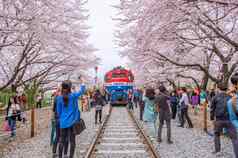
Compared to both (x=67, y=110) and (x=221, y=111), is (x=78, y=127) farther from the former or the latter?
(x=221, y=111)

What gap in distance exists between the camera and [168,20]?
1005 centimetres

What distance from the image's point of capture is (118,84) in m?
A: 36.0

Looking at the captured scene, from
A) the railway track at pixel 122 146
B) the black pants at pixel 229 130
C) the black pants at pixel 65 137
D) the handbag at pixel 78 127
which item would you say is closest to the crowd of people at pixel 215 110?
the black pants at pixel 229 130

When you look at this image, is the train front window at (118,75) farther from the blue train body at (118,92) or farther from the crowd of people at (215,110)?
the crowd of people at (215,110)

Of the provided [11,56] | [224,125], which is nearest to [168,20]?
[224,125]

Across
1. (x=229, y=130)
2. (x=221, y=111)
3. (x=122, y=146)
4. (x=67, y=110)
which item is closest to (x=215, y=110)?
(x=221, y=111)

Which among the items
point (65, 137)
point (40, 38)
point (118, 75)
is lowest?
point (65, 137)

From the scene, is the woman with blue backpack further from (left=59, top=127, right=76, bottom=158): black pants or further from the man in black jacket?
the man in black jacket

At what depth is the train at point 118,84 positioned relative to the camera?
36.0 metres

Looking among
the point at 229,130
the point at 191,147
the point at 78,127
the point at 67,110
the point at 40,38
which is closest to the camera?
the point at 67,110

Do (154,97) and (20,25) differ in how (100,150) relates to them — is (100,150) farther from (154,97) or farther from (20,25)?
(20,25)

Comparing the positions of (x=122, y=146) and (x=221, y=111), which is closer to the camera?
(x=221, y=111)

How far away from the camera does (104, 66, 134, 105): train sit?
35969 millimetres

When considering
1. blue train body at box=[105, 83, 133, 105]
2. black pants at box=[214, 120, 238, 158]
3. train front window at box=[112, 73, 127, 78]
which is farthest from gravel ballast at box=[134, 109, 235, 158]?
train front window at box=[112, 73, 127, 78]
